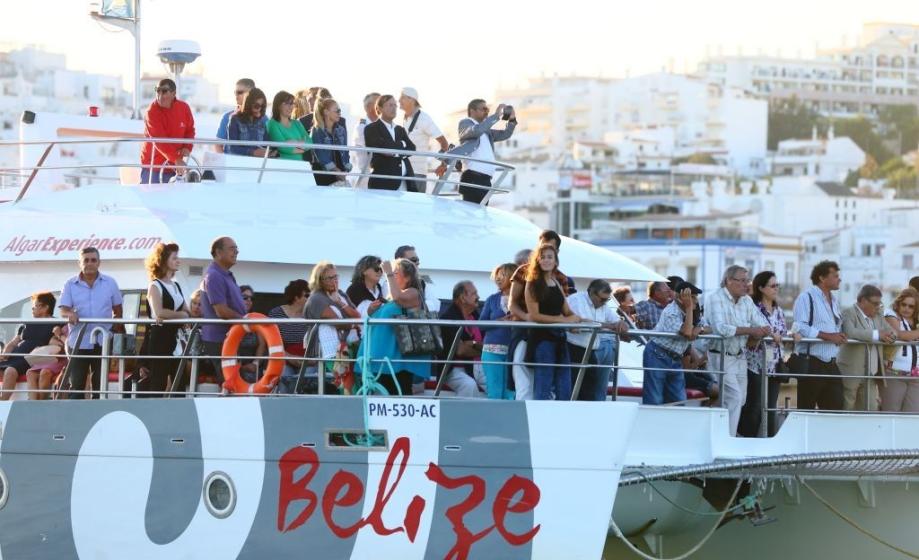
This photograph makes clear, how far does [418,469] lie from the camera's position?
12141mm

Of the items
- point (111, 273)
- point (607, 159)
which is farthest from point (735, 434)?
point (607, 159)

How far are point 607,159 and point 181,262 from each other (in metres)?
162

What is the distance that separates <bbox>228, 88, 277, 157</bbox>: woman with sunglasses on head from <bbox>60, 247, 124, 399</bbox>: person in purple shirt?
2.60 m

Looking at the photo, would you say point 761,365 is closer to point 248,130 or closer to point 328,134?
point 328,134

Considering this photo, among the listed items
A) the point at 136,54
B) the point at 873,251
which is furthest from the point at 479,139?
the point at 873,251

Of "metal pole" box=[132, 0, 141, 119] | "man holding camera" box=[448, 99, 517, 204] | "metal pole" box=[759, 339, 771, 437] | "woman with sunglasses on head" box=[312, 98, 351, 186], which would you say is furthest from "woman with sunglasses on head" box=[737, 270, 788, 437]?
"metal pole" box=[132, 0, 141, 119]

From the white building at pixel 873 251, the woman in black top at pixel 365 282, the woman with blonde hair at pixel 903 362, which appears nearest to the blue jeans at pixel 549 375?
the woman in black top at pixel 365 282

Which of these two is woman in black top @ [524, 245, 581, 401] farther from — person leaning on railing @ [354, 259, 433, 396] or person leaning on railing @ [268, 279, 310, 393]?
person leaning on railing @ [268, 279, 310, 393]

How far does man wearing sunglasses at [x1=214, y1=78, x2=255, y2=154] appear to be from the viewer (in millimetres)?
16172

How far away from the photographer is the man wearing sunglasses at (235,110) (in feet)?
53.1

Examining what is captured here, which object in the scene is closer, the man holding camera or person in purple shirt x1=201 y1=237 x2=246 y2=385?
person in purple shirt x1=201 y1=237 x2=246 y2=385

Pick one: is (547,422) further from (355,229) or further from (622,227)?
(622,227)

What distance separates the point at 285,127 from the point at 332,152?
61 centimetres

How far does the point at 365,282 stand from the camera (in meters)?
13.2
